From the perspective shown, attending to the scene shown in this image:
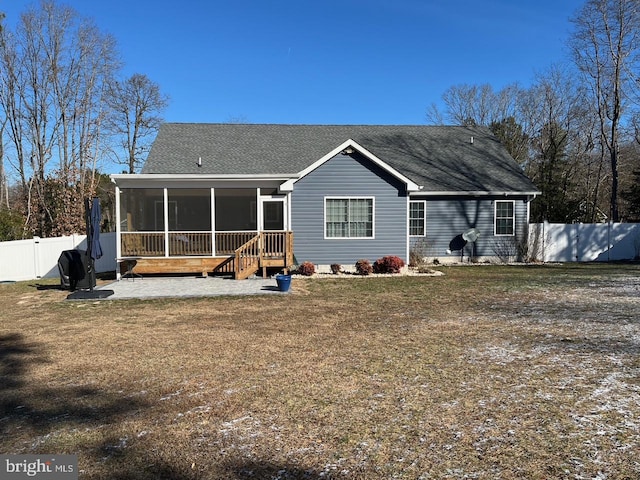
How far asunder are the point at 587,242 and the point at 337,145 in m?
12.2

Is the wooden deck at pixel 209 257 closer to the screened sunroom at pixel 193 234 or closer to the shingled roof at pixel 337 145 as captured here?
the screened sunroom at pixel 193 234

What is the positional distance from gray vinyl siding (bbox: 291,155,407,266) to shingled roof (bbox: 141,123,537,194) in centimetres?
126

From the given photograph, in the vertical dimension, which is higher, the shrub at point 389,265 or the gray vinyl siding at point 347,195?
the gray vinyl siding at point 347,195

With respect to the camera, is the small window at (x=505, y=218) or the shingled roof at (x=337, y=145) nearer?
the shingled roof at (x=337, y=145)

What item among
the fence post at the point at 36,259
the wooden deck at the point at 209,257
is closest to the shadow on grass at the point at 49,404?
the wooden deck at the point at 209,257

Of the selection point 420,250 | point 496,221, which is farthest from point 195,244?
point 496,221

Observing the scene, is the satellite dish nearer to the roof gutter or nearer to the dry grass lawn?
the roof gutter

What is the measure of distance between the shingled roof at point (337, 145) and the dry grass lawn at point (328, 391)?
8674mm

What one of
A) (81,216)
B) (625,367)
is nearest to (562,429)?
(625,367)

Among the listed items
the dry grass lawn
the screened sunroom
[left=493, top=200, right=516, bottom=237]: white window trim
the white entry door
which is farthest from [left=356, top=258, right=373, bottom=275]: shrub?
[left=493, top=200, right=516, bottom=237]: white window trim

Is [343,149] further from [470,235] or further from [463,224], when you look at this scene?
[470,235]

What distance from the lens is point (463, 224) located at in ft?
59.8

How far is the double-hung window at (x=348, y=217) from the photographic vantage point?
15625 millimetres

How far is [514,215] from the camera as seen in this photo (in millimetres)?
18578
